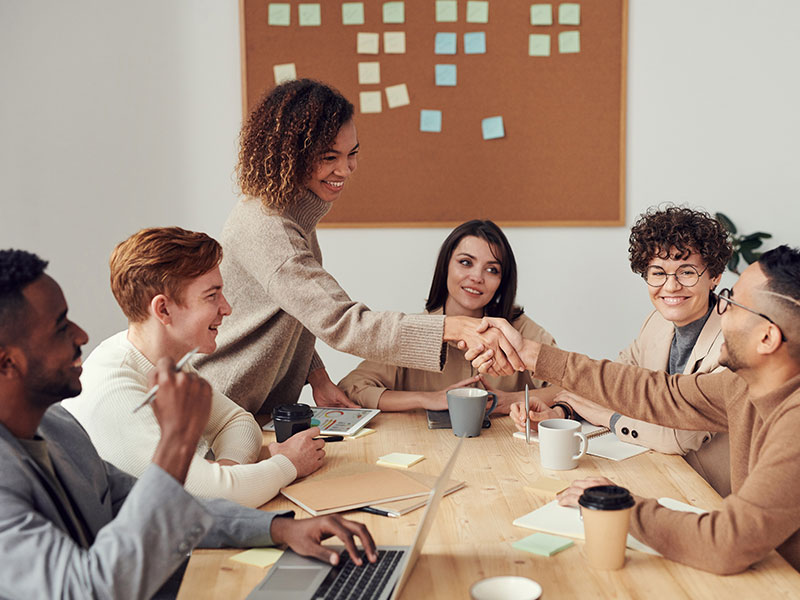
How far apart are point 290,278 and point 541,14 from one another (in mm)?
2034

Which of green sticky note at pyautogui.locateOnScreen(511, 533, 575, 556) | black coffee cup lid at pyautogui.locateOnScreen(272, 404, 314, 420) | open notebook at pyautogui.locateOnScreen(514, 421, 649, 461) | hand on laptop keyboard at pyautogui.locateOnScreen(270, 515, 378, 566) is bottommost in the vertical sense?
open notebook at pyautogui.locateOnScreen(514, 421, 649, 461)

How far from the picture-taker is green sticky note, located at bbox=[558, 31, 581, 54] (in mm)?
3355

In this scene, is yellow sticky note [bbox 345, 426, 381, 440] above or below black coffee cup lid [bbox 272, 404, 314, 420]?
below

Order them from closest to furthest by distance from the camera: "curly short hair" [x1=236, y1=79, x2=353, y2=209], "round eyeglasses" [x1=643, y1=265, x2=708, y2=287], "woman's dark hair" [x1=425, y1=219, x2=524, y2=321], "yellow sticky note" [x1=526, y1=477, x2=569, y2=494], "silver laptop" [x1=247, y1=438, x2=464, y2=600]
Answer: "silver laptop" [x1=247, y1=438, x2=464, y2=600], "yellow sticky note" [x1=526, y1=477, x2=569, y2=494], "curly short hair" [x1=236, y1=79, x2=353, y2=209], "round eyeglasses" [x1=643, y1=265, x2=708, y2=287], "woman's dark hair" [x1=425, y1=219, x2=524, y2=321]

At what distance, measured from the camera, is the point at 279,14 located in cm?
333

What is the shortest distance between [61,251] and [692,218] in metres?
2.57

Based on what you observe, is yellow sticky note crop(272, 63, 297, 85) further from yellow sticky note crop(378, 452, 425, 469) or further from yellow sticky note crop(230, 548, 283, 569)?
yellow sticky note crop(230, 548, 283, 569)

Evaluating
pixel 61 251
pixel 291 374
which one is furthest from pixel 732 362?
pixel 61 251

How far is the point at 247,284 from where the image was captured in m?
2.04

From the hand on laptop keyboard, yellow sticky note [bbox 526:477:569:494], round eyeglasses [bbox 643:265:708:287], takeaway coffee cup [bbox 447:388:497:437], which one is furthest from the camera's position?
round eyeglasses [bbox 643:265:708:287]

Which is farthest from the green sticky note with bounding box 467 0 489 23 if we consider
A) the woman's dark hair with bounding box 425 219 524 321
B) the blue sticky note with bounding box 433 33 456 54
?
the woman's dark hair with bounding box 425 219 524 321

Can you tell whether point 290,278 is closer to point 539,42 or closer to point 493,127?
point 493,127

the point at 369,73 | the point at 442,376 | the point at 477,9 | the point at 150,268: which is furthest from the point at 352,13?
the point at 150,268

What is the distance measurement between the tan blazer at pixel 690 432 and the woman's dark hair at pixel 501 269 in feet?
1.65
